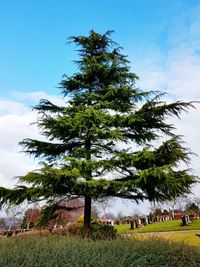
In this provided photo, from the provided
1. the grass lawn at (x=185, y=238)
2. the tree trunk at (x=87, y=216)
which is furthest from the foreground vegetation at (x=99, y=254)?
the tree trunk at (x=87, y=216)

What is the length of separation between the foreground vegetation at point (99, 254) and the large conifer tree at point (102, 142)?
2.72 meters

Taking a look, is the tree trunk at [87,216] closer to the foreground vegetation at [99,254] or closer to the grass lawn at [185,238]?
the grass lawn at [185,238]

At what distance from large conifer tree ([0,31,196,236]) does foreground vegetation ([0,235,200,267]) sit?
2718 mm

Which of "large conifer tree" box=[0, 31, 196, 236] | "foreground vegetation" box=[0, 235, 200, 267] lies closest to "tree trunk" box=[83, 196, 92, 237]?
"large conifer tree" box=[0, 31, 196, 236]

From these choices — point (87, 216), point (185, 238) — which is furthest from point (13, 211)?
point (185, 238)

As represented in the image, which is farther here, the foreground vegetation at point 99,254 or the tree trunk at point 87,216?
the tree trunk at point 87,216

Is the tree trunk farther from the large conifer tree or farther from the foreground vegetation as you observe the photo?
the foreground vegetation

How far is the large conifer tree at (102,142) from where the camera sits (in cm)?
949

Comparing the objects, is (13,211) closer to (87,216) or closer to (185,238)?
(87,216)

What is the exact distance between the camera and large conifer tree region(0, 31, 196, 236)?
949 centimetres

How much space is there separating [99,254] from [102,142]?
6640 mm

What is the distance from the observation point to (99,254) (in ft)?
17.5

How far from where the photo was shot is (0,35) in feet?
32.1

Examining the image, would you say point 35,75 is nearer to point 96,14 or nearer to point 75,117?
point 75,117
